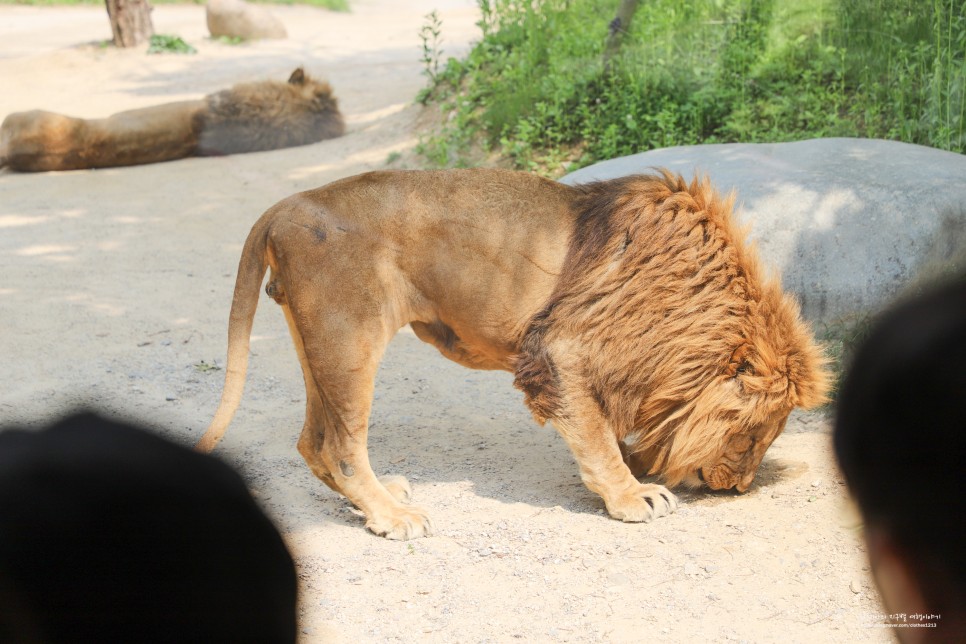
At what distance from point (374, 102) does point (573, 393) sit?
29.3 feet

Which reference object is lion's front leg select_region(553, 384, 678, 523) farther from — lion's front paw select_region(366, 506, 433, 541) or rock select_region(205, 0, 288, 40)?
rock select_region(205, 0, 288, 40)

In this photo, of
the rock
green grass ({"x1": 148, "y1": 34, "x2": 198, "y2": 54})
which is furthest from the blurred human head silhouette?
the rock

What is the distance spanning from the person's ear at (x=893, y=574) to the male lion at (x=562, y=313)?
297 centimetres

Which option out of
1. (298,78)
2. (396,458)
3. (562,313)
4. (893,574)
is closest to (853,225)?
(562,313)

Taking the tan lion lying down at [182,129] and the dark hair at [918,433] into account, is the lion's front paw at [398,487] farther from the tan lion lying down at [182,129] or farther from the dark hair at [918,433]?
the tan lion lying down at [182,129]

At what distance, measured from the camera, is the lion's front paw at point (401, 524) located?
408 cm

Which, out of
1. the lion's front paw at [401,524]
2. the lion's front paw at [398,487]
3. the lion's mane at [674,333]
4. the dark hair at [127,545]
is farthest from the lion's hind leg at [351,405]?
the dark hair at [127,545]

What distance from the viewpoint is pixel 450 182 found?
170 inches

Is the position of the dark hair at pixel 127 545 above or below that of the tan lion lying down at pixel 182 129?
above

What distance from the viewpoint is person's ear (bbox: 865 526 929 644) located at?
1.15 meters

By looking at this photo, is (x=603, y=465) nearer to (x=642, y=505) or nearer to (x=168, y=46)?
(x=642, y=505)

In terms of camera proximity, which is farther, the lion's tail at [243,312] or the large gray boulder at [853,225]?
the large gray boulder at [853,225]

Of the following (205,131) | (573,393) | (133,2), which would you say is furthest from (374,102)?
(573,393)

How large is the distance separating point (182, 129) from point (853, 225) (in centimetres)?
729
